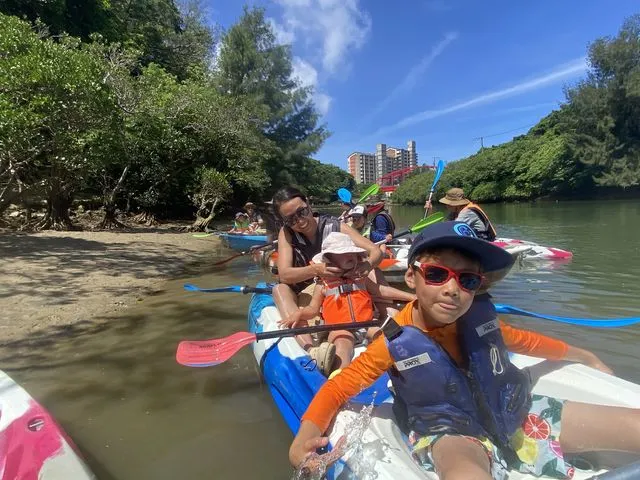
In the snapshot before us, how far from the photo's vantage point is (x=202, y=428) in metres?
2.76

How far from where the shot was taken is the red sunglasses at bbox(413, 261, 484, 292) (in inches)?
60.8

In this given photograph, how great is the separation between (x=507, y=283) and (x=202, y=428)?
5.17m

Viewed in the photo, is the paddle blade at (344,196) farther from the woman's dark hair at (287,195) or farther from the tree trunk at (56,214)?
the tree trunk at (56,214)

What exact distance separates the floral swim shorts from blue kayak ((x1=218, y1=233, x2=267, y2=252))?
9236mm

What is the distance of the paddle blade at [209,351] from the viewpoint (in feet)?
8.51

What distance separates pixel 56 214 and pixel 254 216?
556cm

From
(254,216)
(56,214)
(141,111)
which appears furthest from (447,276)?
(56,214)

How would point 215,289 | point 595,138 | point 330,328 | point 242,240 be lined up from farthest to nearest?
1. point 595,138
2. point 242,240
3. point 215,289
4. point 330,328

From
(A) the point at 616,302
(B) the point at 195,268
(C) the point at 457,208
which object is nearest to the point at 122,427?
(C) the point at 457,208

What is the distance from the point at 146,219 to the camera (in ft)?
60.1

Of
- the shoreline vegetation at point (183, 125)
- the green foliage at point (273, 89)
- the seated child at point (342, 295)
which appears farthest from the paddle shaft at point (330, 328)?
the green foliage at point (273, 89)

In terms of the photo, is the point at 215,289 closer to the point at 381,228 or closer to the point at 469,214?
the point at 469,214

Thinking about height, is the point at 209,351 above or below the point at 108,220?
below

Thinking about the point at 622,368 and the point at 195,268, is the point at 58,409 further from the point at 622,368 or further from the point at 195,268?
the point at 195,268
